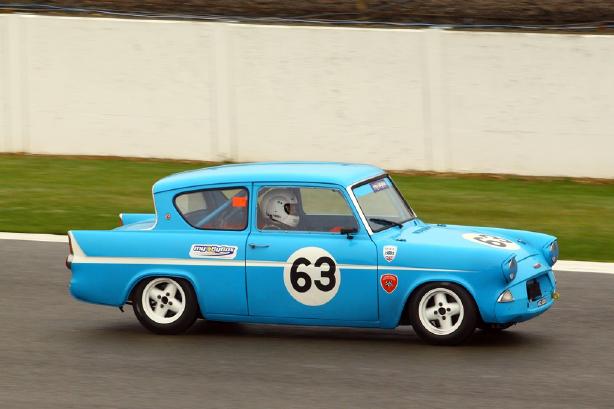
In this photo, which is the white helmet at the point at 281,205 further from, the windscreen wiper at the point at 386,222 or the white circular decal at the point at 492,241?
the white circular decal at the point at 492,241

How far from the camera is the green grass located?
13602mm

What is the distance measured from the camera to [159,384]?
25.0ft

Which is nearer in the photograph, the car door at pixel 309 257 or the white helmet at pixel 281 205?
the car door at pixel 309 257

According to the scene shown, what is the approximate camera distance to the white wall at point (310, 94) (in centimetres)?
1684

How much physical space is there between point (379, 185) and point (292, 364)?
5.85 ft

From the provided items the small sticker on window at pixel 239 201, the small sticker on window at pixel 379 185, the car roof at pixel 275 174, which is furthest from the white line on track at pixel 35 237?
the small sticker on window at pixel 379 185

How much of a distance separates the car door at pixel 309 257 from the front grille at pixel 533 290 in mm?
1112

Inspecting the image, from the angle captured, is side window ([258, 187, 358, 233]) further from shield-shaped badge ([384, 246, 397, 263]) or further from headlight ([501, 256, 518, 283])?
headlight ([501, 256, 518, 283])

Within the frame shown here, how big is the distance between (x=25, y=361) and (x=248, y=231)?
188cm

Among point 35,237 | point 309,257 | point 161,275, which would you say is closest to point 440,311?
point 309,257

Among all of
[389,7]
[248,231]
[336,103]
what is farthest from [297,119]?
[248,231]

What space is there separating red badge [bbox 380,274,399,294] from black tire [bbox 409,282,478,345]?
159mm

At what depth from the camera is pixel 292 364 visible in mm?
8070

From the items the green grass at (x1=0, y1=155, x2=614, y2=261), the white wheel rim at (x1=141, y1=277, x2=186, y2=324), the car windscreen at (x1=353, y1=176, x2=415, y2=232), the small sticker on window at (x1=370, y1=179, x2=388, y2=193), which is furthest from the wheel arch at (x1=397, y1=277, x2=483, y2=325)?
the green grass at (x1=0, y1=155, x2=614, y2=261)
